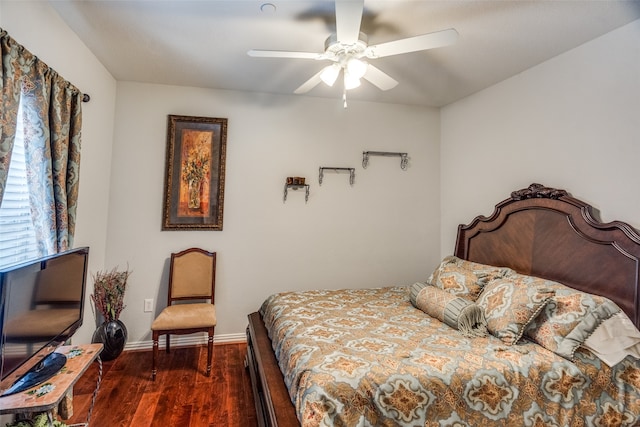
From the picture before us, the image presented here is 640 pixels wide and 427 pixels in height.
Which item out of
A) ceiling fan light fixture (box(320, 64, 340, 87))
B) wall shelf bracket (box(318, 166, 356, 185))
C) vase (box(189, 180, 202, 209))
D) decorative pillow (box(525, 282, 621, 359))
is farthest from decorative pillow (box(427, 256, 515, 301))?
vase (box(189, 180, 202, 209))

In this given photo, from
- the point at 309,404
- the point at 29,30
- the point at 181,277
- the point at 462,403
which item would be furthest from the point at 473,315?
the point at 29,30

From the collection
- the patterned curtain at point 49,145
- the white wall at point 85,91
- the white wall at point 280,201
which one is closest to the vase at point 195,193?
the white wall at point 280,201

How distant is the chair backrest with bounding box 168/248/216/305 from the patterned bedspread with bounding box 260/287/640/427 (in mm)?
1389

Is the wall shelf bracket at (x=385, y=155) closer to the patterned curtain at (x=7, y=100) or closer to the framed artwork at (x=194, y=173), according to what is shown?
the framed artwork at (x=194, y=173)

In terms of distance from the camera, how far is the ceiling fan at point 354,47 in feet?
5.49

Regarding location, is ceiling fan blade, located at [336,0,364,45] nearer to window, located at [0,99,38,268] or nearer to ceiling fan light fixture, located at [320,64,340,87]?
ceiling fan light fixture, located at [320,64,340,87]

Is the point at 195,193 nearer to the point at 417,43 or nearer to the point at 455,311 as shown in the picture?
the point at 417,43

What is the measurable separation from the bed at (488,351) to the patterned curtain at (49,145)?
1.51 meters

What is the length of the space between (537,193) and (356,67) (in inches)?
69.1

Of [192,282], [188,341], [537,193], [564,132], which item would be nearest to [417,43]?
[564,132]

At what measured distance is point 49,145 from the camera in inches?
79.2

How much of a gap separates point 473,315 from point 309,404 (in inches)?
50.0

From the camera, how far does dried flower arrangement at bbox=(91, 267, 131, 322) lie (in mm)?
2881

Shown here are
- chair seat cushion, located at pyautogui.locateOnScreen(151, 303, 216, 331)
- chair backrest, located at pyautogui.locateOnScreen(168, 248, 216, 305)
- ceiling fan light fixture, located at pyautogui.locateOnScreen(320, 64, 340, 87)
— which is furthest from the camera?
chair backrest, located at pyautogui.locateOnScreen(168, 248, 216, 305)
